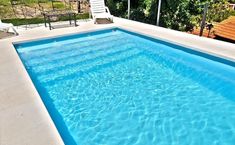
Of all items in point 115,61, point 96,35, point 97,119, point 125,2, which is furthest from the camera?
point 125,2

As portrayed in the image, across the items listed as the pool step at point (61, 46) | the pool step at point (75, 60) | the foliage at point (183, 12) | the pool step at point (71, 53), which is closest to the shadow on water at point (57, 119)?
the pool step at point (75, 60)

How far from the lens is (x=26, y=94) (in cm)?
397

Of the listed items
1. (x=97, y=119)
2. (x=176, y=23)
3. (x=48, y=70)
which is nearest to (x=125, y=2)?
(x=176, y=23)

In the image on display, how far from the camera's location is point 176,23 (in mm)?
9570

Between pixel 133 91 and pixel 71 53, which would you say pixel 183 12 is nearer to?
pixel 71 53

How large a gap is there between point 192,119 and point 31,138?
2.57m

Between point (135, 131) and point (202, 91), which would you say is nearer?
point (135, 131)

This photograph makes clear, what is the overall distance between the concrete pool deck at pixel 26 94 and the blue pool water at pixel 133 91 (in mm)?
325

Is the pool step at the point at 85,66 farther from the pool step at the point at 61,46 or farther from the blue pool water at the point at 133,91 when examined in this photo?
the pool step at the point at 61,46

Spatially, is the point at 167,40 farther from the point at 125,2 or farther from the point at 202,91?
the point at 125,2

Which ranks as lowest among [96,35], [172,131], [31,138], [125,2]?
[172,131]

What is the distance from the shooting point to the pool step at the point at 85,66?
17.6 feet

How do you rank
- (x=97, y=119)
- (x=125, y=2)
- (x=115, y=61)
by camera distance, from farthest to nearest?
1. (x=125, y=2)
2. (x=115, y=61)
3. (x=97, y=119)

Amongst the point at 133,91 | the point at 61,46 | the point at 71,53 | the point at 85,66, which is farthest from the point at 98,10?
the point at 133,91
